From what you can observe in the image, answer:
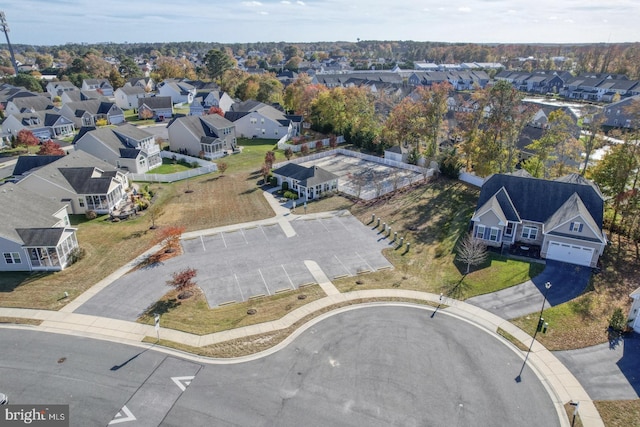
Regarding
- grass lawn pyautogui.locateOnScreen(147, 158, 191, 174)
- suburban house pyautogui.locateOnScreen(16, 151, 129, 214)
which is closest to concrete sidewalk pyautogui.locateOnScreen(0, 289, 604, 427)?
suburban house pyautogui.locateOnScreen(16, 151, 129, 214)

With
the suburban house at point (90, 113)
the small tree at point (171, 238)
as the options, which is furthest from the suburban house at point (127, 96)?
the small tree at point (171, 238)

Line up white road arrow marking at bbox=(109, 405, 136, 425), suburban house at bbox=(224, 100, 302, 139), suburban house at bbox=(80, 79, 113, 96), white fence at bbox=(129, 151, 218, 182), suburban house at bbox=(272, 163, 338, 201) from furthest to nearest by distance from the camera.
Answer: suburban house at bbox=(80, 79, 113, 96) → suburban house at bbox=(224, 100, 302, 139) → white fence at bbox=(129, 151, 218, 182) → suburban house at bbox=(272, 163, 338, 201) → white road arrow marking at bbox=(109, 405, 136, 425)

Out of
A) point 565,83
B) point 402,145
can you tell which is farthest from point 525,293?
point 565,83

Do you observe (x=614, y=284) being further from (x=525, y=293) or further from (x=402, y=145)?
(x=402, y=145)

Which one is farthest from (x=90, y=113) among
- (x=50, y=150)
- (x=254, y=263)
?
(x=254, y=263)

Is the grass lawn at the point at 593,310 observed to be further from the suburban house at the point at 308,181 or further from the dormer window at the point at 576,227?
the suburban house at the point at 308,181

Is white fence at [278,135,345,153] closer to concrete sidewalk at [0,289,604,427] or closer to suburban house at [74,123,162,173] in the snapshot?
suburban house at [74,123,162,173]
